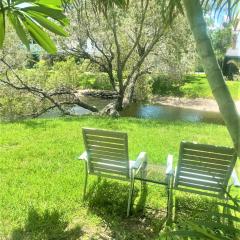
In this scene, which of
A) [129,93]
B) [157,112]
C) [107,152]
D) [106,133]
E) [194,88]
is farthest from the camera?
[157,112]

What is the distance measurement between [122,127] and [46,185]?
386cm

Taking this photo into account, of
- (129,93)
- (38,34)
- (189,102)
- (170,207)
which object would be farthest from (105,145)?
(189,102)

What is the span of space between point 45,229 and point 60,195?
0.71 metres

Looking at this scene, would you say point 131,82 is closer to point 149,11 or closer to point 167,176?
point 149,11

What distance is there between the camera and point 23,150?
5641 mm

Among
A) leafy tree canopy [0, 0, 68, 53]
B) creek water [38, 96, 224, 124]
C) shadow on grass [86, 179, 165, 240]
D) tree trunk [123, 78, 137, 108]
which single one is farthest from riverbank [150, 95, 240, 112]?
leafy tree canopy [0, 0, 68, 53]

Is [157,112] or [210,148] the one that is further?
[157,112]

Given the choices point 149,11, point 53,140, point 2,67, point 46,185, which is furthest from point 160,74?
point 46,185

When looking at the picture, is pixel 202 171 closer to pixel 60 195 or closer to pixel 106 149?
pixel 106 149

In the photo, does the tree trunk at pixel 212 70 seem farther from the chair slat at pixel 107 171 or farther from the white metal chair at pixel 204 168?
the chair slat at pixel 107 171

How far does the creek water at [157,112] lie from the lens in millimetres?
13156

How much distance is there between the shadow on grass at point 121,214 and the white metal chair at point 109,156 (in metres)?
0.13

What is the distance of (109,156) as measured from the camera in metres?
3.71

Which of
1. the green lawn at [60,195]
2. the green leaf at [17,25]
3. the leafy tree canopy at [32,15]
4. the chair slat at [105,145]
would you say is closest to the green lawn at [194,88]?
the green lawn at [60,195]
